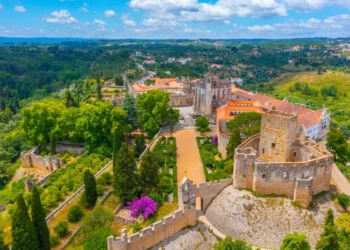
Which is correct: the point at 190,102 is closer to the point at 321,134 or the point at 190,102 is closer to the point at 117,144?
the point at 321,134

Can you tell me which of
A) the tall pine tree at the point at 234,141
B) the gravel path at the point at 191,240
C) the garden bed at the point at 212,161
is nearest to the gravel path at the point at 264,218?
the gravel path at the point at 191,240

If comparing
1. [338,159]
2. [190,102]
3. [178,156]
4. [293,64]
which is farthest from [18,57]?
[338,159]

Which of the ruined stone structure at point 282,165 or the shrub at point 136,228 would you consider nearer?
the shrub at point 136,228

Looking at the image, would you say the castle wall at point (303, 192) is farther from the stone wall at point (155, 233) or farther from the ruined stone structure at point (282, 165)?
the stone wall at point (155, 233)

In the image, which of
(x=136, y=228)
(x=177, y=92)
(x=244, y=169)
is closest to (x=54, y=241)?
Answer: (x=136, y=228)

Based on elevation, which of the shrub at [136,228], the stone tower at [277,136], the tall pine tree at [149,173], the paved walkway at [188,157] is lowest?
the paved walkway at [188,157]

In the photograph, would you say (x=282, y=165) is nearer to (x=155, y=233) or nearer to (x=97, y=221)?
(x=155, y=233)
